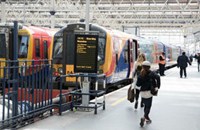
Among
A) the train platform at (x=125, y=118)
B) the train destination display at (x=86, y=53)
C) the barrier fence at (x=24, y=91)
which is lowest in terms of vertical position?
the train platform at (x=125, y=118)

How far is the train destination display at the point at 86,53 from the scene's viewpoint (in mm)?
10492

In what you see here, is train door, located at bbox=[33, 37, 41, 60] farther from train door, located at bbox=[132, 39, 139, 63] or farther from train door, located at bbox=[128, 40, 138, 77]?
train door, located at bbox=[132, 39, 139, 63]

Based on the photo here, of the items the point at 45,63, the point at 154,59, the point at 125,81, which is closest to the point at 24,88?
the point at 45,63

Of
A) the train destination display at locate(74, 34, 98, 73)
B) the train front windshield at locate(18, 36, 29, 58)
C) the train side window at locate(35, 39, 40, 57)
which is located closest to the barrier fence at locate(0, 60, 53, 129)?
the train destination display at locate(74, 34, 98, 73)

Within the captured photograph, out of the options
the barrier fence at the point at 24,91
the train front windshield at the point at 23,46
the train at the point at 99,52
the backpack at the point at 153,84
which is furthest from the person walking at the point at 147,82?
the train front windshield at the point at 23,46

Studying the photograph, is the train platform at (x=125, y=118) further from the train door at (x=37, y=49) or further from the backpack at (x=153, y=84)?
the train door at (x=37, y=49)

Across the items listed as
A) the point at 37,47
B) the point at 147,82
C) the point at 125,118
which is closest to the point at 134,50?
the point at 37,47

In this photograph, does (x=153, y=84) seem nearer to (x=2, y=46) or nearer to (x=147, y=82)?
(x=147, y=82)

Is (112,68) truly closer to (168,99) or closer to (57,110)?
(168,99)

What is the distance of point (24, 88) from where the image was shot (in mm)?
8586

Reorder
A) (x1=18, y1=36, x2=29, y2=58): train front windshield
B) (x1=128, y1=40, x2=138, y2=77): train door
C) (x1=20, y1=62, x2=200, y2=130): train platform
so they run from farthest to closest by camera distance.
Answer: (x1=128, y1=40, x2=138, y2=77): train door
(x1=18, y1=36, x2=29, y2=58): train front windshield
(x1=20, y1=62, x2=200, y2=130): train platform

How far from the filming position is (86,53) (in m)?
10.6

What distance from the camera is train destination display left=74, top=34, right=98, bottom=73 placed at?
1049 cm

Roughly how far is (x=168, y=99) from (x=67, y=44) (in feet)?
13.9
